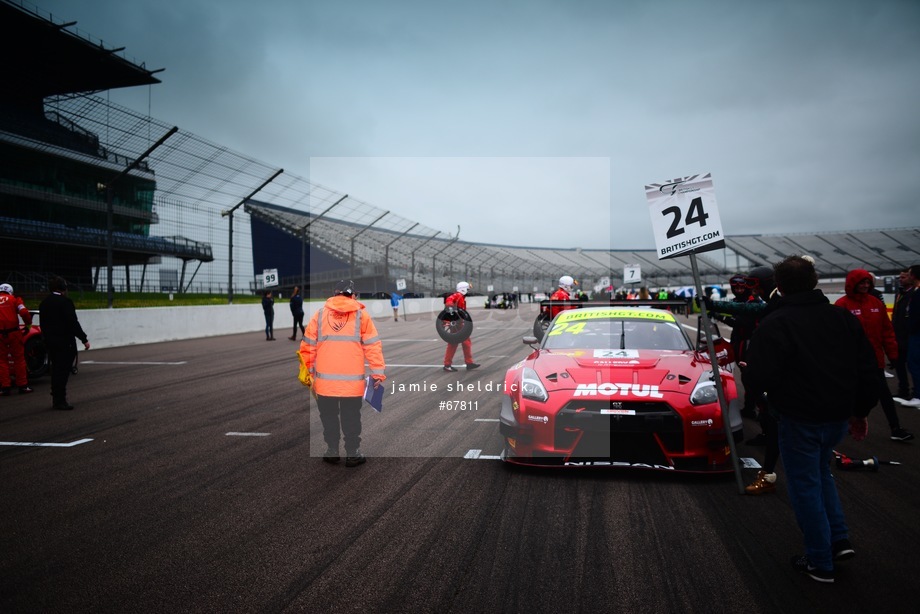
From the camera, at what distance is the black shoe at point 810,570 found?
9.07 ft

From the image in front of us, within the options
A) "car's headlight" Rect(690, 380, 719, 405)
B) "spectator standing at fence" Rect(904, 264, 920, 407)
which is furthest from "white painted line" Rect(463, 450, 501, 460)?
"spectator standing at fence" Rect(904, 264, 920, 407)

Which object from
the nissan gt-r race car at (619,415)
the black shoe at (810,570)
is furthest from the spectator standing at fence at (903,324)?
the black shoe at (810,570)

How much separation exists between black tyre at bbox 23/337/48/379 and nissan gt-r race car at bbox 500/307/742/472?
342 inches

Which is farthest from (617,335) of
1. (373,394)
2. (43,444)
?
(43,444)

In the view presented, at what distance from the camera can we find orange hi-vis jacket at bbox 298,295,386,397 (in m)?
4.66

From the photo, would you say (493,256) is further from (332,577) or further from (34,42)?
(332,577)

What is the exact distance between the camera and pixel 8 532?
11.4 ft

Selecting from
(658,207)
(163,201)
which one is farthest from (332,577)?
(163,201)

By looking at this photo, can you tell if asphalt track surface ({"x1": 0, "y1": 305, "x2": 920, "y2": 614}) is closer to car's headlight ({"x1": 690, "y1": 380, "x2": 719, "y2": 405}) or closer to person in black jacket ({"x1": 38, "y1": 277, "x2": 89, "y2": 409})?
car's headlight ({"x1": 690, "y1": 380, "x2": 719, "y2": 405})

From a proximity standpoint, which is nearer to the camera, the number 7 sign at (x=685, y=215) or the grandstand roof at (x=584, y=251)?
the number 7 sign at (x=685, y=215)

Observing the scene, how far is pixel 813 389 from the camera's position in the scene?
9.20 ft

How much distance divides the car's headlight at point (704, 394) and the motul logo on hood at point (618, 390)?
285 millimetres

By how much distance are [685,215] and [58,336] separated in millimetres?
7473

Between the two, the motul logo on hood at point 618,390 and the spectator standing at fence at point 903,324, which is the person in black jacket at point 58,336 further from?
the spectator standing at fence at point 903,324
